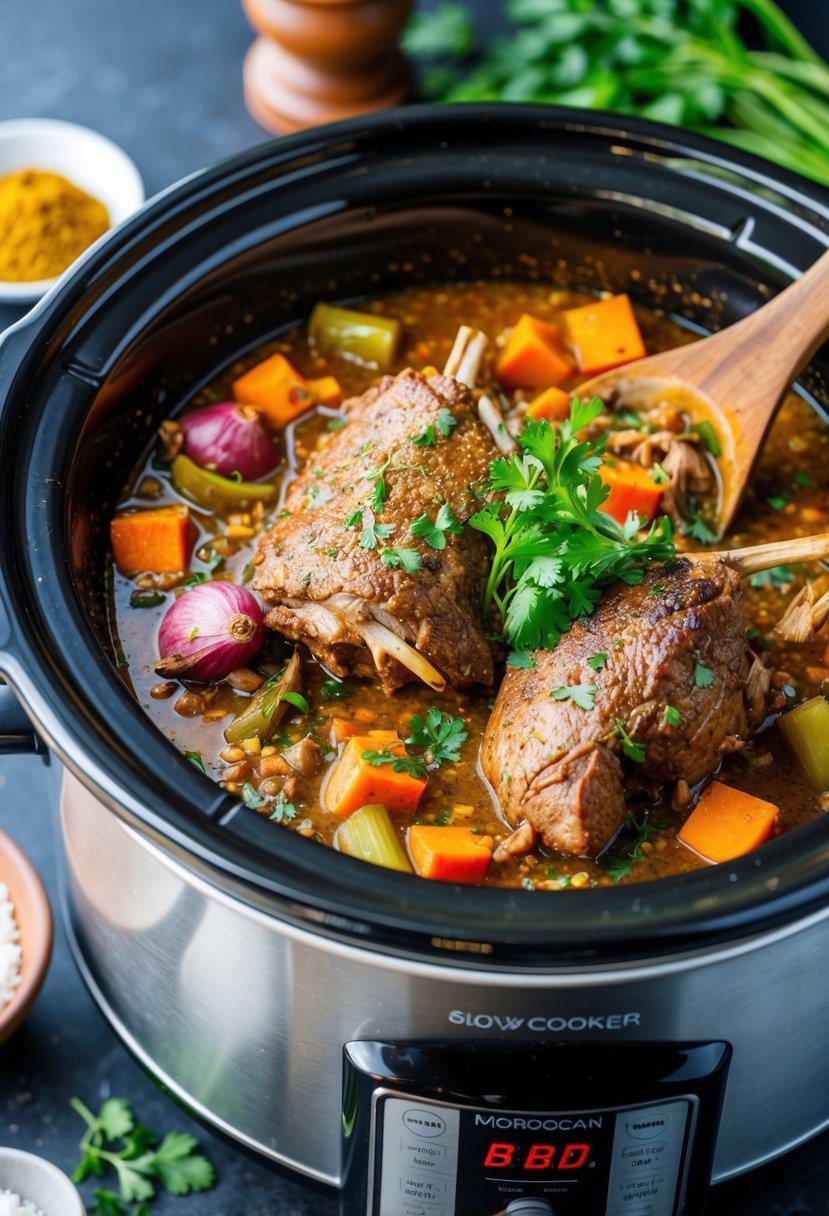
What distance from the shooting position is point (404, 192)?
2.96m

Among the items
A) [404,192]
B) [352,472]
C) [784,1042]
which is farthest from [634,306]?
[784,1042]

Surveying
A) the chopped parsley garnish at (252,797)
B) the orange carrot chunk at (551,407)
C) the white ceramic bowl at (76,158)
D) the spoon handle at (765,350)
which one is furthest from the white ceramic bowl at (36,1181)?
the white ceramic bowl at (76,158)

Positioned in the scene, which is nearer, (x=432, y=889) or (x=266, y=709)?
(x=432, y=889)

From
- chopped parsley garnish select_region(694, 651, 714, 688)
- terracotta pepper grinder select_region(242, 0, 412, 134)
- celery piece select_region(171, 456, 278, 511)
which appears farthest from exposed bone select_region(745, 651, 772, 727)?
terracotta pepper grinder select_region(242, 0, 412, 134)

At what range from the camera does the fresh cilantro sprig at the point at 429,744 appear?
93.1 inches

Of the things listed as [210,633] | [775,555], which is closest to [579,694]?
[775,555]

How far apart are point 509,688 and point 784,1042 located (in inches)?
27.6

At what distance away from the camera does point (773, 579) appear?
2744 mm

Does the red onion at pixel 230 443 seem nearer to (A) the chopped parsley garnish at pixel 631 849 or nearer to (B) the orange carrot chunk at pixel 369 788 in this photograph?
(B) the orange carrot chunk at pixel 369 788

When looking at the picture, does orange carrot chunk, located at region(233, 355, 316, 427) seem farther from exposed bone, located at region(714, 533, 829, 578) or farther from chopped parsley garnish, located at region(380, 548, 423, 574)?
exposed bone, located at region(714, 533, 829, 578)

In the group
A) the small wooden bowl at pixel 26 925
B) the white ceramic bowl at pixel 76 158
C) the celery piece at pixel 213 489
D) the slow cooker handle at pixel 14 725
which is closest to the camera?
the slow cooker handle at pixel 14 725

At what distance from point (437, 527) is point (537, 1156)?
102cm

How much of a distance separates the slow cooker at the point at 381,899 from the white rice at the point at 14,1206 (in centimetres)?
30

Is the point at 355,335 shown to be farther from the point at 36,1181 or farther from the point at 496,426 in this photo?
the point at 36,1181
